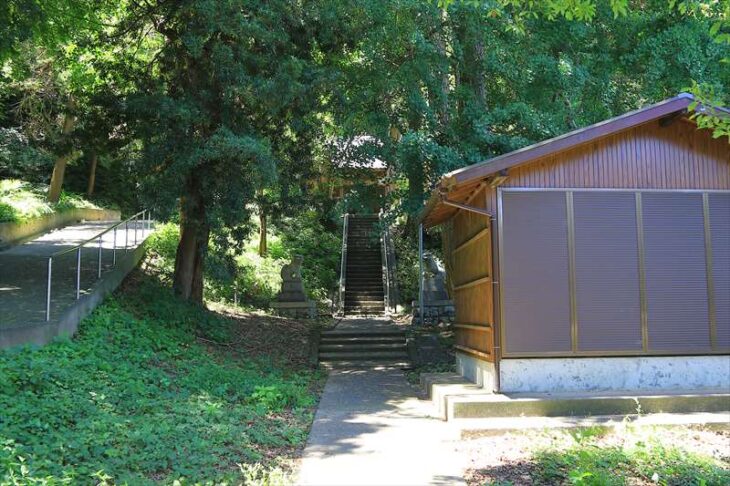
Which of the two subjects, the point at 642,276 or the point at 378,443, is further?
the point at 642,276

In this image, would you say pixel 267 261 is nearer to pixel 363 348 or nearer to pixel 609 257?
pixel 363 348

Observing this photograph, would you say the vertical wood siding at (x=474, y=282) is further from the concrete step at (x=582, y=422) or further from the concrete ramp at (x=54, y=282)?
the concrete ramp at (x=54, y=282)

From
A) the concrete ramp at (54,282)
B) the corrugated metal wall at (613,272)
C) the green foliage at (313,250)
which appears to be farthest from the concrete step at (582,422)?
the green foliage at (313,250)

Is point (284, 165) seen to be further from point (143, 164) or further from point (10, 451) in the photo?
point (10, 451)

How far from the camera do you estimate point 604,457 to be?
5891 mm

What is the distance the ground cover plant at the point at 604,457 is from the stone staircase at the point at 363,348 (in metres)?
6.25

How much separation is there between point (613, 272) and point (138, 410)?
651 centimetres

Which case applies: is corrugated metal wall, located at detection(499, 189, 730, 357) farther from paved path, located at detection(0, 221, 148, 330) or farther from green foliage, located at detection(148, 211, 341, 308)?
green foliage, located at detection(148, 211, 341, 308)

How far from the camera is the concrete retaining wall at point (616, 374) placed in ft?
26.7

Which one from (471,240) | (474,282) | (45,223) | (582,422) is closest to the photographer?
(582,422)

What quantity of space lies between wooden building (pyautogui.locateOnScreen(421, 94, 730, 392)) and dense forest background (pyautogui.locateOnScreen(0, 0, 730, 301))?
256 centimetres

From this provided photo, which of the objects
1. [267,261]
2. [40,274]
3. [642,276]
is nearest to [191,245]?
[40,274]

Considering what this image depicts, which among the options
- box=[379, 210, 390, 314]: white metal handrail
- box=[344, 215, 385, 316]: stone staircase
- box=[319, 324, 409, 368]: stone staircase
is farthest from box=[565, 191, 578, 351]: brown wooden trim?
box=[344, 215, 385, 316]: stone staircase

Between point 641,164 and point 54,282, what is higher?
point 641,164
